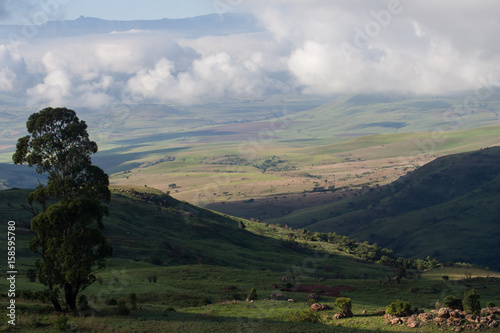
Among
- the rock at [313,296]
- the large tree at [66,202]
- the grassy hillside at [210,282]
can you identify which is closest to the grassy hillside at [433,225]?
the grassy hillside at [210,282]

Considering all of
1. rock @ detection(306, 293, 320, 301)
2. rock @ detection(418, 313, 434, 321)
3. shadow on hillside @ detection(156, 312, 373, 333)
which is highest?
rock @ detection(418, 313, 434, 321)

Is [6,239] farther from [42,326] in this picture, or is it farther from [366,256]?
[366,256]

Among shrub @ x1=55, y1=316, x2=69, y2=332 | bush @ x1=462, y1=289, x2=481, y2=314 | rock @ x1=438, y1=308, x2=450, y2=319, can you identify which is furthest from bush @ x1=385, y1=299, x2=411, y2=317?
shrub @ x1=55, y1=316, x2=69, y2=332

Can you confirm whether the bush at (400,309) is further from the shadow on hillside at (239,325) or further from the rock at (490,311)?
the rock at (490,311)

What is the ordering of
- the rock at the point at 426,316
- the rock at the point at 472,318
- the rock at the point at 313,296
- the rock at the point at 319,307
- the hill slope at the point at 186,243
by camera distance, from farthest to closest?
the hill slope at the point at 186,243 → the rock at the point at 313,296 → the rock at the point at 319,307 → the rock at the point at 426,316 → the rock at the point at 472,318

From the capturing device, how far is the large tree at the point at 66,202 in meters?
33.4

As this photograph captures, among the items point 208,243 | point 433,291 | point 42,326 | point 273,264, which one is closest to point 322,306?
point 433,291

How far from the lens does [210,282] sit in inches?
2222

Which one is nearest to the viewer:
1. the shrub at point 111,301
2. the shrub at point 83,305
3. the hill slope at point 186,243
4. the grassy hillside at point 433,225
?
the shrub at point 83,305

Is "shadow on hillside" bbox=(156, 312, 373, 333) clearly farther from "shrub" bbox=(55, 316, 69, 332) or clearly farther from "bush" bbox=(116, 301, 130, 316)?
"shrub" bbox=(55, 316, 69, 332)

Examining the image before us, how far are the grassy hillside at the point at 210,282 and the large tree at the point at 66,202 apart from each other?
3153mm

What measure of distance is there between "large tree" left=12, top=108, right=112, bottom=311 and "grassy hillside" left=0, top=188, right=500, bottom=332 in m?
3.15

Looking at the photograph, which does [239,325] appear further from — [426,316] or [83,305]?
[426,316]

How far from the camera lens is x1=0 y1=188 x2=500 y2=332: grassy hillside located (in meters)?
34.3
